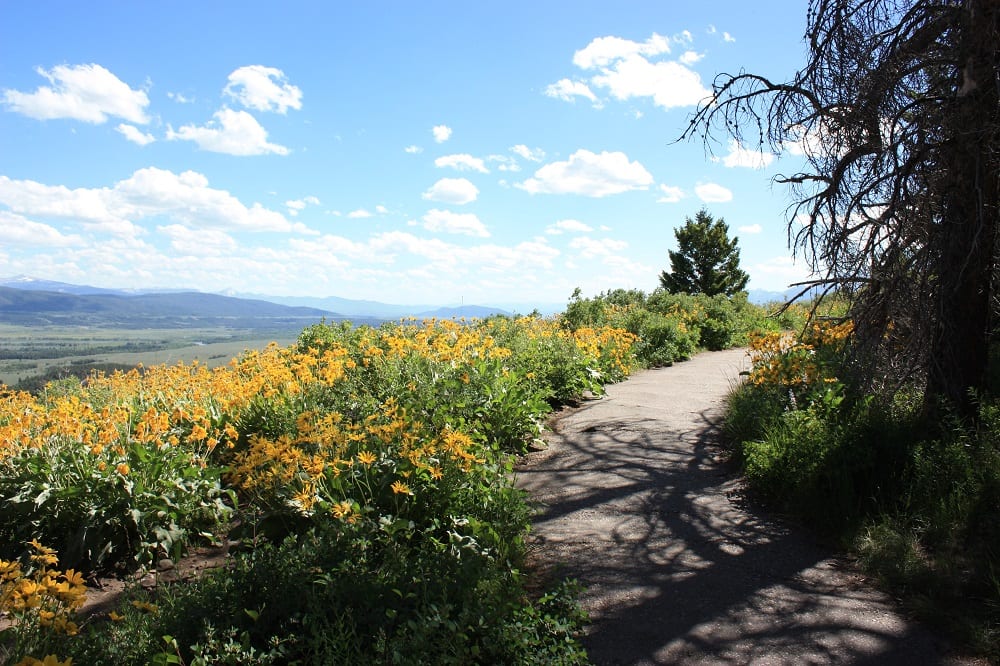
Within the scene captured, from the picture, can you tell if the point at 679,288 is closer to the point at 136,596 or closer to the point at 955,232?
the point at 955,232

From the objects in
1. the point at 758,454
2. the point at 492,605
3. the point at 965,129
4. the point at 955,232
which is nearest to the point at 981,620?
the point at 758,454

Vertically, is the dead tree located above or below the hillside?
above

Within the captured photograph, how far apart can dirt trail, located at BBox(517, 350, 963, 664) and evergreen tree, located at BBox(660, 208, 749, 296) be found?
38274 millimetres

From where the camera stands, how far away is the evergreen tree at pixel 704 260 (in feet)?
140

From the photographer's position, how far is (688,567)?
3930 mm

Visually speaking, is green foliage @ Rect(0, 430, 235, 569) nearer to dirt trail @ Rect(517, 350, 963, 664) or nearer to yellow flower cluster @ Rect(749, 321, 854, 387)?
dirt trail @ Rect(517, 350, 963, 664)

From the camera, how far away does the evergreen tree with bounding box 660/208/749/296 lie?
42688 millimetres

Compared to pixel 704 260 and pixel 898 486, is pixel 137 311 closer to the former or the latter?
pixel 704 260

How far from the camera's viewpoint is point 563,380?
8.59 metres

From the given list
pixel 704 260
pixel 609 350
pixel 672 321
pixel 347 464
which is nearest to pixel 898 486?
pixel 347 464

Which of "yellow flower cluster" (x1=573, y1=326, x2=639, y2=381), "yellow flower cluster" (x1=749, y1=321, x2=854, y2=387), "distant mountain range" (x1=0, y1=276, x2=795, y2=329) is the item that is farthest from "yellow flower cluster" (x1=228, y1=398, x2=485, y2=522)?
"distant mountain range" (x1=0, y1=276, x2=795, y2=329)

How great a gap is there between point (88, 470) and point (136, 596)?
178 cm

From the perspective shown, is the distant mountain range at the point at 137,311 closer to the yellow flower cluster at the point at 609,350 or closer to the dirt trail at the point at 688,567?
the yellow flower cluster at the point at 609,350

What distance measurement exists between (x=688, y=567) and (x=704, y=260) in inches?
1653
